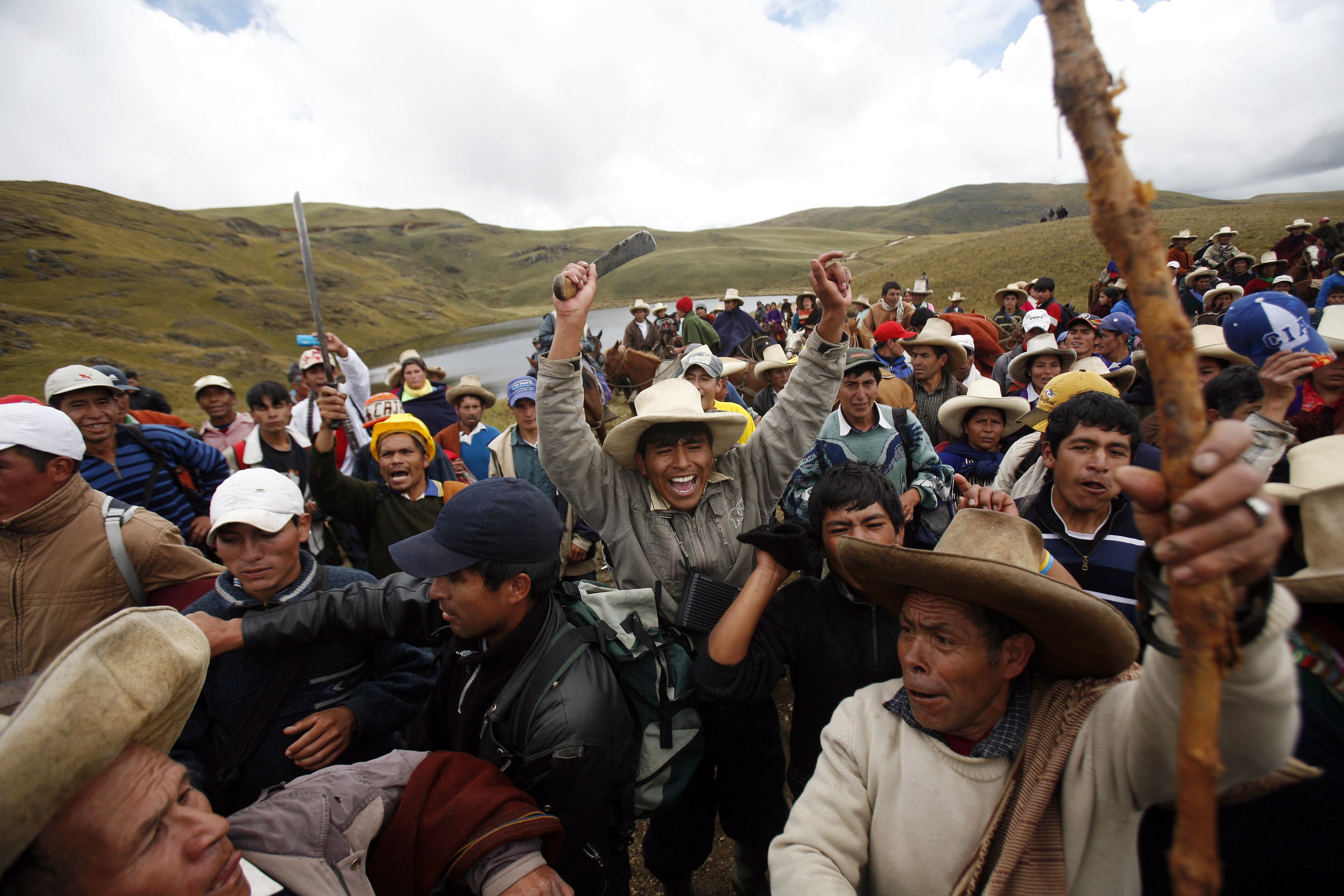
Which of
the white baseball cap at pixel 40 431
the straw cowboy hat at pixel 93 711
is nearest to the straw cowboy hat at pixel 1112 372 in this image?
the straw cowboy hat at pixel 93 711

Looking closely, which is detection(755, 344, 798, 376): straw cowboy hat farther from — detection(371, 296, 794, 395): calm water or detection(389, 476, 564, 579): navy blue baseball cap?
detection(371, 296, 794, 395): calm water

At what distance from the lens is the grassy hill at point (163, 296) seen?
34.7m

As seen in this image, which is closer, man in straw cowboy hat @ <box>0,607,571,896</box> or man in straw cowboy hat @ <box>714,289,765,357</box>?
man in straw cowboy hat @ <box>0,607,571,896</box>

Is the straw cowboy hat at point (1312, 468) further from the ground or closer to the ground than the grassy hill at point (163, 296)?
closer to the ground

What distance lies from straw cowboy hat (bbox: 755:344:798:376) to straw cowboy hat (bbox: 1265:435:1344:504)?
14.9 feet

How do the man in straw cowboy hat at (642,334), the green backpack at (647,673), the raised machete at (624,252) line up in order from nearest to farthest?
the green backpack at (647,673) → the raised machete at (624,252) → the man in straw cowboy hat at (642,334)

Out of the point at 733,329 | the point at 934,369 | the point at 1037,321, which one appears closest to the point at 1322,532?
the point at 934,369

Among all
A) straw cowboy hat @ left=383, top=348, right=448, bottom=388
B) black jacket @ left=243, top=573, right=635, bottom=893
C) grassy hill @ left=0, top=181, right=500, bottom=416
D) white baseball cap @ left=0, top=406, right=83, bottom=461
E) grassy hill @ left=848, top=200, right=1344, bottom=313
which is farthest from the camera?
grassy hill @ left=0, top=181, right=500, bottom=416

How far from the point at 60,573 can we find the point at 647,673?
2.46 meters

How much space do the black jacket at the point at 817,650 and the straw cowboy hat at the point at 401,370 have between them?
20.7 feet

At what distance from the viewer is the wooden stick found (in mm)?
726

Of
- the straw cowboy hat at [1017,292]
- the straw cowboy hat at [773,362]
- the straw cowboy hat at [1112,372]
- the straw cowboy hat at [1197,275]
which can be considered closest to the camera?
the straw cowboy hat at [1112,372]

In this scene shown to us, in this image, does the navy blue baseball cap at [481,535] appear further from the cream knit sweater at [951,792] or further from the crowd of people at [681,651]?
the cream knit sweater at [951,792]

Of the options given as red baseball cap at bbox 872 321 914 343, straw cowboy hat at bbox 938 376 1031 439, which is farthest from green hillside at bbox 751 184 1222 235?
straw cowboy hat at bbox 938 376 1031 439
